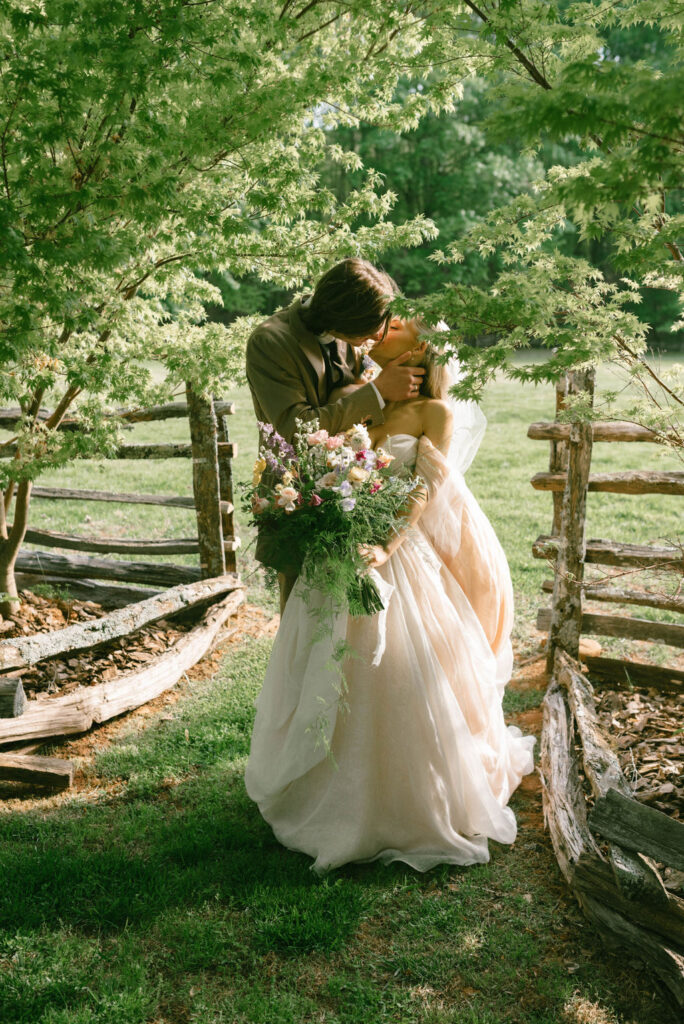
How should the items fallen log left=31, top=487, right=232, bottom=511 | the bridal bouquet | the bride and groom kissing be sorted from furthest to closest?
1. fallen log left=31, top=487, right=232, bottom=511
2. the bride and groom kissing
3. the bridal bouquet

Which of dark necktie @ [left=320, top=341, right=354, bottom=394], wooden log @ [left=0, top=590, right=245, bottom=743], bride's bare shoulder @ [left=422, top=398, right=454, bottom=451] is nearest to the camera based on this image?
bride's bare shoulder @ [left=422, top=398, right=454, bottom=451]

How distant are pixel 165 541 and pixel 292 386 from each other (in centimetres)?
372

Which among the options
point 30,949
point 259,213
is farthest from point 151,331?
point 30,949

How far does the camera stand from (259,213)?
15.7 feet

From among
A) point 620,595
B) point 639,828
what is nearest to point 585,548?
point 620,595

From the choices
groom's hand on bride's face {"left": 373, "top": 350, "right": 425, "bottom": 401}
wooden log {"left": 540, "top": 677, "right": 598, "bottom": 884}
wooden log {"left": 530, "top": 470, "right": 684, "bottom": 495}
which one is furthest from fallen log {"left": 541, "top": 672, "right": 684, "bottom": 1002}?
groom's hand on bride's face {"left": 373, "top": 350, "right": 425, "bottom": 401}

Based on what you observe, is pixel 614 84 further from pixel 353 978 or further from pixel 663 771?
→ pixel 663 771

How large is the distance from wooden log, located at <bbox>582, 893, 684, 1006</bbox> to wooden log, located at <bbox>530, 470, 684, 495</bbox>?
3015 mm

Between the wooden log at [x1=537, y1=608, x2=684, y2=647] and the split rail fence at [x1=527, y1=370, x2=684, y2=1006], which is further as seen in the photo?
the wooden log at [x1=537, y1=608, x2=684, y2=647]

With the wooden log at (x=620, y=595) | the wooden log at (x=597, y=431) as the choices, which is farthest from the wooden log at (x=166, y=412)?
the wooden log at (x=620, y=595)

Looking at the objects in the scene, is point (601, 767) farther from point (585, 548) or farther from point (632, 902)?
point (585, 548)

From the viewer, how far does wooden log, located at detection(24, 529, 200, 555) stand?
7004 mm

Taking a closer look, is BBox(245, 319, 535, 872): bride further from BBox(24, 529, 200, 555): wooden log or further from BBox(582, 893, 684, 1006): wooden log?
BBox(24, 529, 200, 555): wooden log

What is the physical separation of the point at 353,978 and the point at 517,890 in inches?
37.3
